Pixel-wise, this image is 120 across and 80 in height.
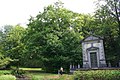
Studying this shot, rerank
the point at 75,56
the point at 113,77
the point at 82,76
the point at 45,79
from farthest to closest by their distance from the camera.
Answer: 1. the point at 75,56
2. the point at 45,79
3. the point at 82,76
4. the point at 113,77

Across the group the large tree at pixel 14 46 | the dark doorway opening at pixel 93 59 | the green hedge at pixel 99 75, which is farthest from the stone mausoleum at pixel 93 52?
the large tree at pixel 14 46

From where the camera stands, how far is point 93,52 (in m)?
28.2

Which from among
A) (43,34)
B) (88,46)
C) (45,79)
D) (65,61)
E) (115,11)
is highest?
(115,11)

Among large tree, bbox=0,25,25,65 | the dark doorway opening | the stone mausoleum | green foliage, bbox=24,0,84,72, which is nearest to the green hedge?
the stone mausoleum

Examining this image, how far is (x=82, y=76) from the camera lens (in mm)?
15305

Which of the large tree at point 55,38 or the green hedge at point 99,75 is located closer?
the green hedge at point 99,75

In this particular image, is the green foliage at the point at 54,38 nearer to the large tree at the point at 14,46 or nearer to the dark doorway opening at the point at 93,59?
the dark doorway opening at the point at 93,59

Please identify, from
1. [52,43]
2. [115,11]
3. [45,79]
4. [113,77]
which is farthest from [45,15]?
[113,77]

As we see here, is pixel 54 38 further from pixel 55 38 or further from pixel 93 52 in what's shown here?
pixel 93 52

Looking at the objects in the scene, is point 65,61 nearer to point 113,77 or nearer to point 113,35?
point 113,35

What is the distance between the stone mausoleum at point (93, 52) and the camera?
27.3 m

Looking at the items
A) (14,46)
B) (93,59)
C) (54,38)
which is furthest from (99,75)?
(14,46)

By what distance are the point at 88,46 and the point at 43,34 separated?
7.32 m

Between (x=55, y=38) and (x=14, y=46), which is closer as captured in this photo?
(x=55, y=38)
